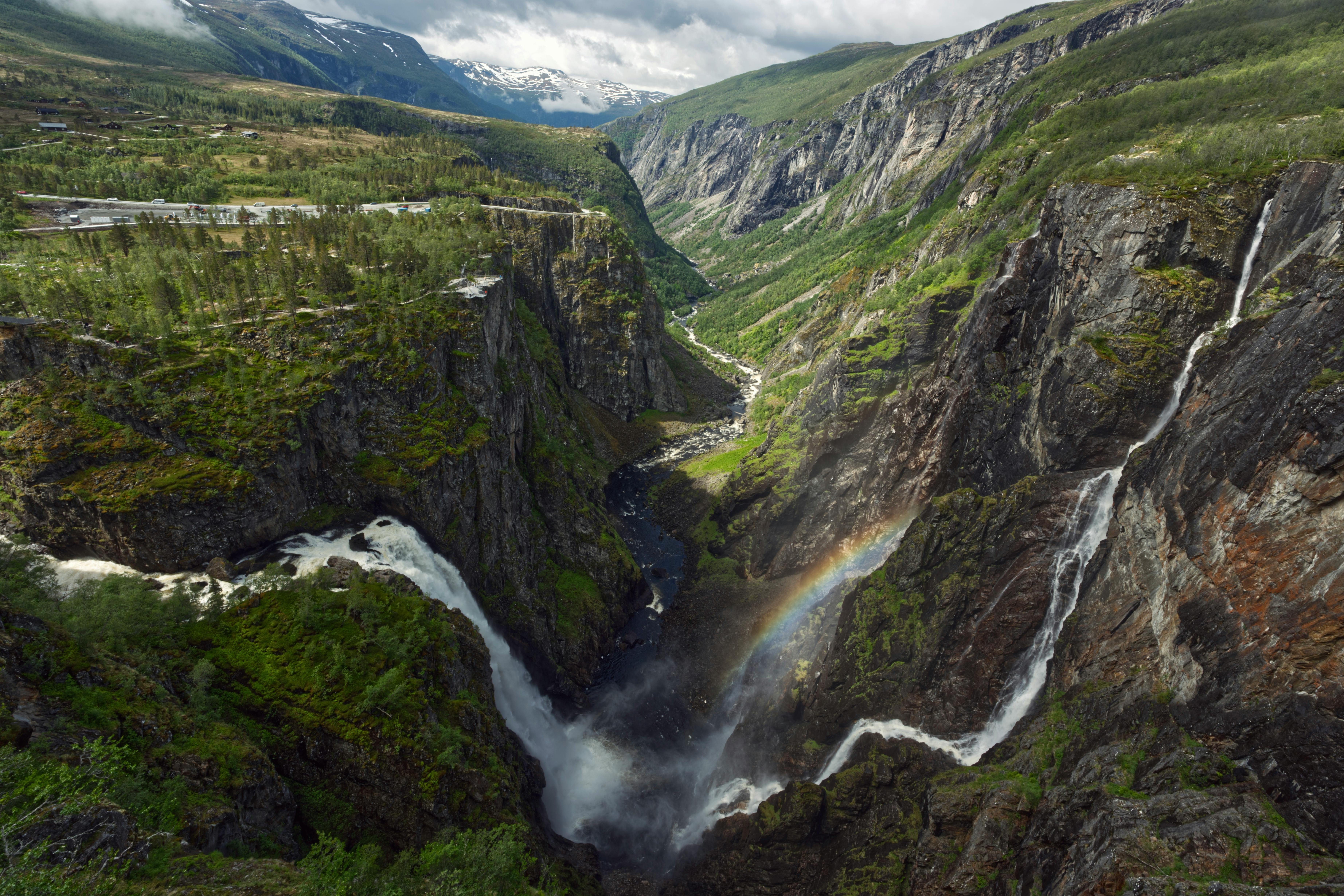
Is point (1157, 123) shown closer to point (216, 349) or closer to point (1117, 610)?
point (1117, 610)

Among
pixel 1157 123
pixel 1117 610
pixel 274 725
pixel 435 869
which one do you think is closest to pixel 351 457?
pixel 274 725

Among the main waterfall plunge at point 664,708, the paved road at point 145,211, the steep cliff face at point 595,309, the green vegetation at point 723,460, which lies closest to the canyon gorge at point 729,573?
the main waterfall plunge at point 664,708

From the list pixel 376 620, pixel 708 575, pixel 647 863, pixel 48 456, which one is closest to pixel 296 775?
pixel 376 620

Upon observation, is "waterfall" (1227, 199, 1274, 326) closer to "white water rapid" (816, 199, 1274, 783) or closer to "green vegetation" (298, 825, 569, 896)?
Answer: "white water rapid" (816, 199, 1274, 783)

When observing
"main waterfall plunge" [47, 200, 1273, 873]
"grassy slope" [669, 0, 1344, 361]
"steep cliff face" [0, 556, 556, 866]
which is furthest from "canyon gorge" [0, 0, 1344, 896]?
"grassy slope" [669, 0, 1344, 361]

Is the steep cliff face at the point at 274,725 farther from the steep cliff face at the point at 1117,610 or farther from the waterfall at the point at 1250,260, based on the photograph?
the waterfall at the point at 1250,260

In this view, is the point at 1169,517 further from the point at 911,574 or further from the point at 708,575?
the point at 708,575
